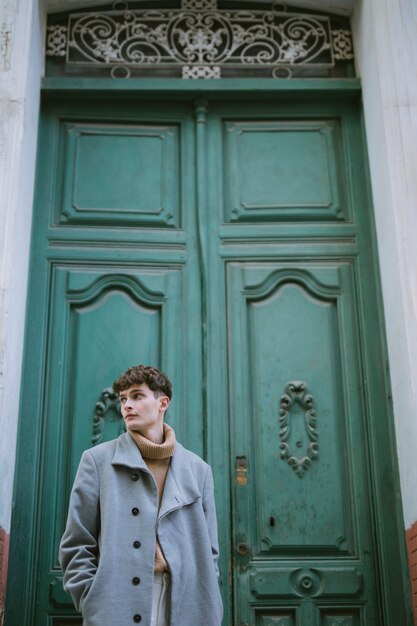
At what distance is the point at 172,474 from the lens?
365 cm

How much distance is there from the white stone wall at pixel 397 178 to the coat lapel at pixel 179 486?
120cm

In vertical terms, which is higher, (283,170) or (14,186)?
(283,170)

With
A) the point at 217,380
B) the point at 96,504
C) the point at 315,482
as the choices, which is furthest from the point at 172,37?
the point at 96,504

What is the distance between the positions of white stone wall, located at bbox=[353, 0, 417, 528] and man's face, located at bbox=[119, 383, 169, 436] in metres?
1.31

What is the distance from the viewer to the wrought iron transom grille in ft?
17.9

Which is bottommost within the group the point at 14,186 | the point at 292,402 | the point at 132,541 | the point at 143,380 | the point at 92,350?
the point at 132,541

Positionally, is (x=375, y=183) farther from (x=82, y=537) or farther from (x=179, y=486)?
(x=82, y=537)

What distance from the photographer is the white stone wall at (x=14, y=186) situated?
4.27 m

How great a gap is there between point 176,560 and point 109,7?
3.58 metres

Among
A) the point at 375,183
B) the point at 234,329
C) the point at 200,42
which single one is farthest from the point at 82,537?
the point at 200,42

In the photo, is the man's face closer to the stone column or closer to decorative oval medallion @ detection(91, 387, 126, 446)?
decorative oval medallion @ detection(91, 387, 126, 446)

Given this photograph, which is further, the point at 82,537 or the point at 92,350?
the point at 92,350

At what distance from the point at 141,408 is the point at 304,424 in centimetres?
130

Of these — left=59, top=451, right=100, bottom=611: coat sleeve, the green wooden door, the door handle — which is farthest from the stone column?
left=59, top=451, right=100, bottom=611: coat sleeve
